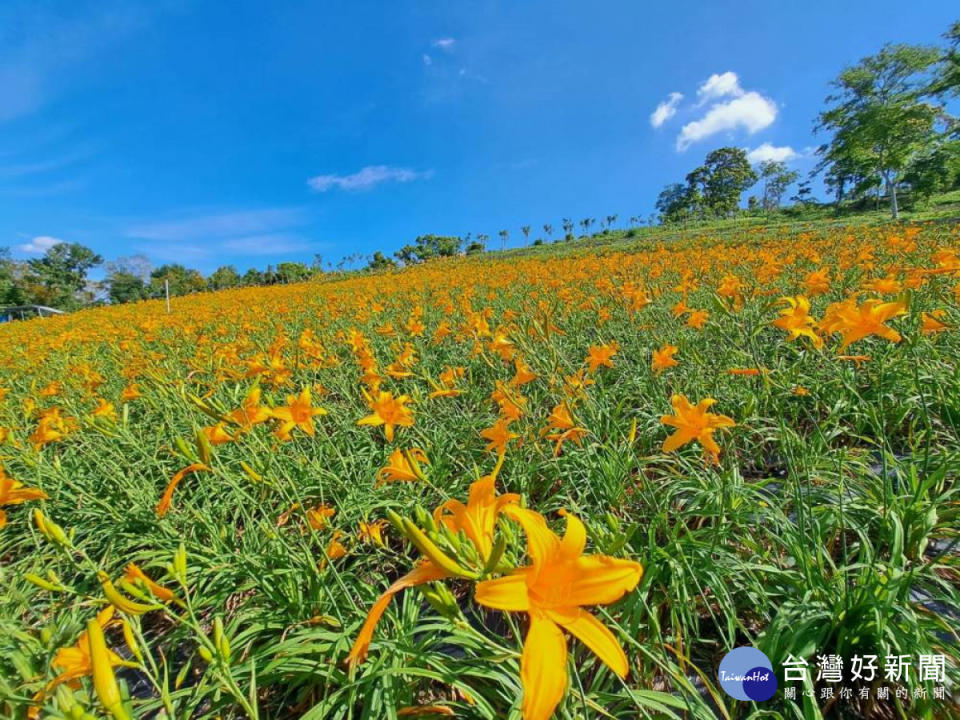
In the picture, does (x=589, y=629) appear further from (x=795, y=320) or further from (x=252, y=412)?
(x=795, y=320)

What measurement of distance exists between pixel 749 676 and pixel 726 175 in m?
72.8

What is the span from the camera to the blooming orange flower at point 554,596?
47 cm

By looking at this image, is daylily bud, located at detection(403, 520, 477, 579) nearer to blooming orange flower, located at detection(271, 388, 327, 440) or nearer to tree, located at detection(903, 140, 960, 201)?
blooming orange flower, located at detection(271, 388, 327, 440)

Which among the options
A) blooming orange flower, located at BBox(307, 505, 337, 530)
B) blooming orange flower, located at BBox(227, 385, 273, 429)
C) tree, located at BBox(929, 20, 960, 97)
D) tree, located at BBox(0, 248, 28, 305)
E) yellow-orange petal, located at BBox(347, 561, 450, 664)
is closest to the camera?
yellow-orange petal, located at BBox(347, 561, 450, 664)

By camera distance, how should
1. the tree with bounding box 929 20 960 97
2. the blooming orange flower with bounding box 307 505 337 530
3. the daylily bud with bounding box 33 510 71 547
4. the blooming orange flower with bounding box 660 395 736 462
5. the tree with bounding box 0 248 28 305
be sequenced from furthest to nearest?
the tree with bounding box 0 248 28 305
the tree with bounding box 929 20 960 97
the blooming orange flower with bounding box 307 505 337 530
the blooming orange flower with bounding box 660 395 736 462
the daylily bud with bounding box 33 510 71 547

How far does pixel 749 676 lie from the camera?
3.17ft

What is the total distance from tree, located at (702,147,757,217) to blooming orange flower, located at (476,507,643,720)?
65.2 m

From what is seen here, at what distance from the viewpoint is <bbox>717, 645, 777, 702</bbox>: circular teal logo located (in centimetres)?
96

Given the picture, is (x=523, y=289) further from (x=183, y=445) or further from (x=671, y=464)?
(x=183, y=445)

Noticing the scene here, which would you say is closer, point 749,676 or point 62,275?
point 749,676

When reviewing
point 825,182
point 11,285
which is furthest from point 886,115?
point 11,285

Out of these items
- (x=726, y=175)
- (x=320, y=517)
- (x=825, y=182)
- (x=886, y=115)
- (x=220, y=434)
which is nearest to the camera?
(x=220, y=434)

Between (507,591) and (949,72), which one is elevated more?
(949,72)

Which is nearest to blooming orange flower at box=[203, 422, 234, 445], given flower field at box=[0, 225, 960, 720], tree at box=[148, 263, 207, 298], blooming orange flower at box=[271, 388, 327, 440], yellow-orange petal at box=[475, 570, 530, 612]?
flower field at box=[0, 225, 960, 720]
